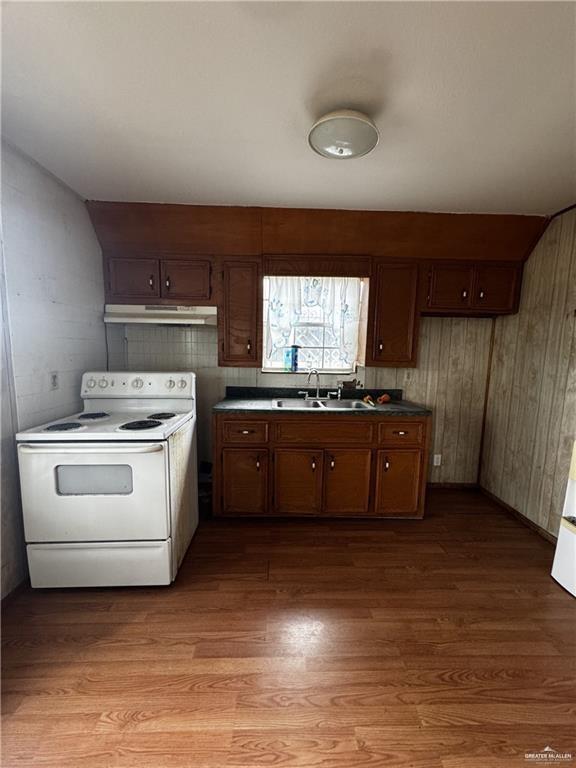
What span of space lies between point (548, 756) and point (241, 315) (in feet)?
9.13

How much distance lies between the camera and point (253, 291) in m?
2.67

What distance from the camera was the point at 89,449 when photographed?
1.71 meters

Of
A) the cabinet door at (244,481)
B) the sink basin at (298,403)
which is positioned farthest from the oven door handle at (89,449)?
the sink basin at (298,403)

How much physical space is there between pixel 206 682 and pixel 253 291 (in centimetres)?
243

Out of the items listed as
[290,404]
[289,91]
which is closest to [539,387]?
[290,404]

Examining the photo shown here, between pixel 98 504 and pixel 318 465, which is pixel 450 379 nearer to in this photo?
pixel 318 465

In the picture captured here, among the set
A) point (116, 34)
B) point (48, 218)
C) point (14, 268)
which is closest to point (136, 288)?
point (48, 218)

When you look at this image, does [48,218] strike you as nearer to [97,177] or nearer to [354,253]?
[97,177]

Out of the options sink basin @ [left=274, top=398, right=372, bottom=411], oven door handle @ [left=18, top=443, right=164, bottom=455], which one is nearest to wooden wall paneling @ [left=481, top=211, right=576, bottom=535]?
sink basin @ [left=274, top=398, right=372, bottom=411]

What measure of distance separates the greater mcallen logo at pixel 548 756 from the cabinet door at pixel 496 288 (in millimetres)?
2611

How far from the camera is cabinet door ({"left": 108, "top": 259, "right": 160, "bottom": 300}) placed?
259cm

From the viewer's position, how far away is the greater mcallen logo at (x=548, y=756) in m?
1.09

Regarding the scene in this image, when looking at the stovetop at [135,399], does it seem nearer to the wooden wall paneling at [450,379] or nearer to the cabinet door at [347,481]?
the cabinet door at [347,481]

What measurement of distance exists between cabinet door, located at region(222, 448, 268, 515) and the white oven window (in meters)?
0.83
